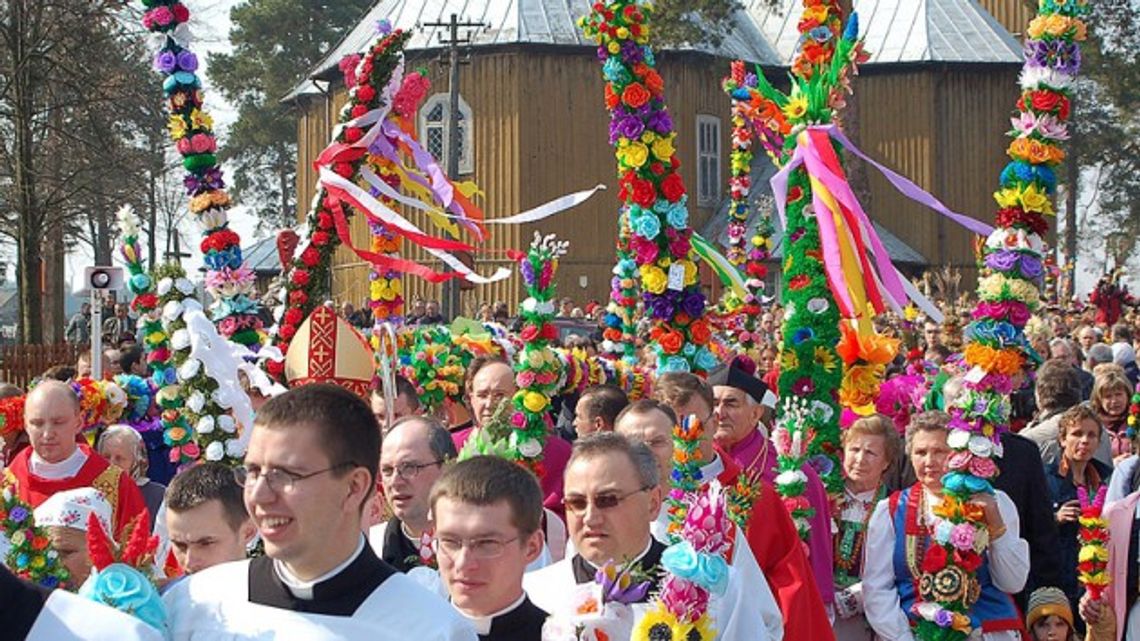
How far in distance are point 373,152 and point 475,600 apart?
7945 millimetres

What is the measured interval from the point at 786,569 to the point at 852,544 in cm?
170

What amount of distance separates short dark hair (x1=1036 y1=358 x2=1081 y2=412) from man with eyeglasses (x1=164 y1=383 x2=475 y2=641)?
741 centimetres

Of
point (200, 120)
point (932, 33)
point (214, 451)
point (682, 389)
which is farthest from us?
point (932, 33)

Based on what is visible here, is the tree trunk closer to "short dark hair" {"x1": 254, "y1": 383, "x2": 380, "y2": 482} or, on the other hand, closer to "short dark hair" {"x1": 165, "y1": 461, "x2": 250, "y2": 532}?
"short dark hair" {"x1": 165, "y1": 461, "x2": 250, "y2": 532}

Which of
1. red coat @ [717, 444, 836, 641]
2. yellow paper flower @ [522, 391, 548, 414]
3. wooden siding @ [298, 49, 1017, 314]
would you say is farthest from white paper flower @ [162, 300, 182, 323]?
wooden siding @ [298, 49, 1017, 314]

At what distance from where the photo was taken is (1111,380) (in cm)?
1059

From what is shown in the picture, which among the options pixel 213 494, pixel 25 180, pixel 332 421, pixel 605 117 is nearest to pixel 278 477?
pixel 332 421

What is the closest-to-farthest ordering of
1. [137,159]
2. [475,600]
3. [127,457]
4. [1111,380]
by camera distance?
[475,600] → [127,457] → [1111,380] → [137,159]

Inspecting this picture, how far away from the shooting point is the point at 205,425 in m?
8.50

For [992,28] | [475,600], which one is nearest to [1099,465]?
[475,600]

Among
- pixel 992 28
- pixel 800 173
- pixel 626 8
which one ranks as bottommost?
pixel 800 173

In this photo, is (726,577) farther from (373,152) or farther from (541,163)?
(541,163)

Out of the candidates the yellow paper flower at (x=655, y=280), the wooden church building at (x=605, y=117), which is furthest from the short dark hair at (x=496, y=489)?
the wooden church building at (x=605, y=117)

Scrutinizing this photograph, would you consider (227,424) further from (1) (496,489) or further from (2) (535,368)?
(1) (496,489)
